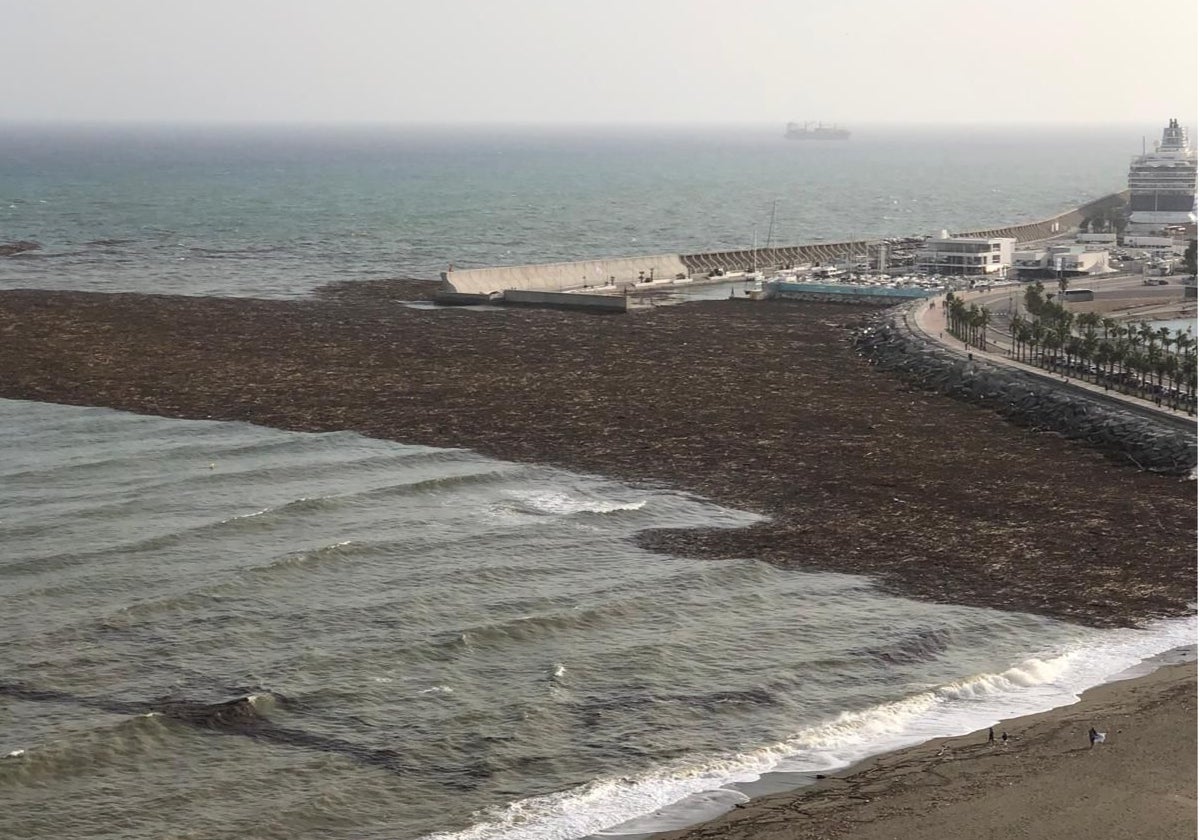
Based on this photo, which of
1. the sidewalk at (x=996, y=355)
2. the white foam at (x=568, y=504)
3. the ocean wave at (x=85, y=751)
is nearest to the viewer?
the ocean wave at (x=85, y=751)

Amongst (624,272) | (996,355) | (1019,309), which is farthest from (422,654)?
(624,272)

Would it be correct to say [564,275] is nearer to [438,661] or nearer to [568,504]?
[568,504]

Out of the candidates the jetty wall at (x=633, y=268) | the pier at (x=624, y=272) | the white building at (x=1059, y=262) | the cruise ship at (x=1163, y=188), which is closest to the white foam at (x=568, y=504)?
the pier at (x=624, y=272)

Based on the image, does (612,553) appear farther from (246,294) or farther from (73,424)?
(246,294)

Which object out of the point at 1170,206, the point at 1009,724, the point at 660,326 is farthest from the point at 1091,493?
the point at 1170,206

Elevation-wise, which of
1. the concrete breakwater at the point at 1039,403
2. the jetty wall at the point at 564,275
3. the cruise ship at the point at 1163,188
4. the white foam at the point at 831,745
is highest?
the cruise ship at the point at 1163,188

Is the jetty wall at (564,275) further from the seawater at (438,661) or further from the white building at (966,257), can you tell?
the seawater at (438,661)
